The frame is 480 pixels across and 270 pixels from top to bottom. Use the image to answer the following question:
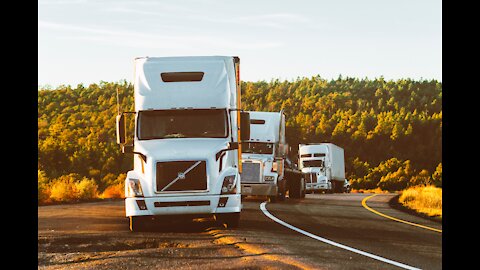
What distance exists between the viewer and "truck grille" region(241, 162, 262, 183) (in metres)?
34.2

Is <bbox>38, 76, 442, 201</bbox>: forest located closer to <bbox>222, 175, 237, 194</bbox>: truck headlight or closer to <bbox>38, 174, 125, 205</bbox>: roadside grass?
Answer: <bbox>38, 174, 125, 205</bbox>: roadside grass

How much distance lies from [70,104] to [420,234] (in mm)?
94464

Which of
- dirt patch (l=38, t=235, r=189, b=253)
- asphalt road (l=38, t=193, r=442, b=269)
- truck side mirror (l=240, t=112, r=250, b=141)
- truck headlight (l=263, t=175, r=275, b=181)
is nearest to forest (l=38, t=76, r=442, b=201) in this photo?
truck headlight (l=263, t=175, r=275, b=181)

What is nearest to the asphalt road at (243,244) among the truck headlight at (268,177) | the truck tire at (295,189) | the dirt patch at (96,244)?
the dirt patch at (96,244)

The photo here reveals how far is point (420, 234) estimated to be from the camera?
68.8ft

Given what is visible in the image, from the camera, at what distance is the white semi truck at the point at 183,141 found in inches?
789

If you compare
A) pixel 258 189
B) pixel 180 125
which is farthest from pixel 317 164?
pixel 180 125

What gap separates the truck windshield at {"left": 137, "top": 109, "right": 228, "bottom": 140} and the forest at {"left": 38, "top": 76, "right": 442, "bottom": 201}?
47.1m

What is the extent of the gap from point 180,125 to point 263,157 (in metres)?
14.0

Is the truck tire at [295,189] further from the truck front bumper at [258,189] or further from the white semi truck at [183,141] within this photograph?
the white semi truck at [183,141]
